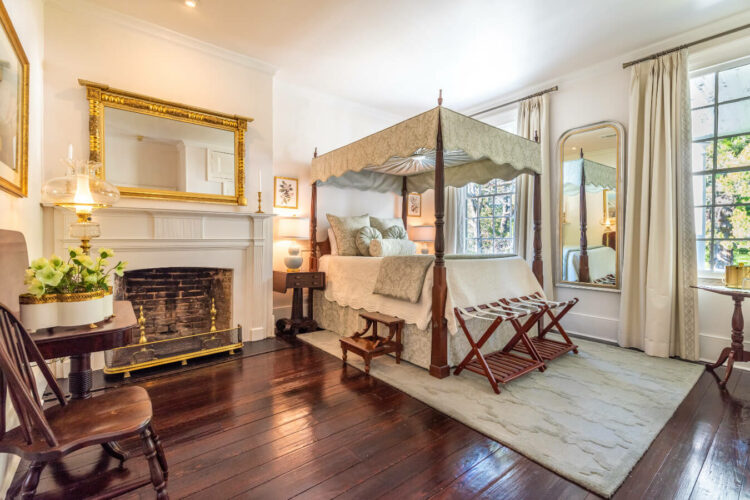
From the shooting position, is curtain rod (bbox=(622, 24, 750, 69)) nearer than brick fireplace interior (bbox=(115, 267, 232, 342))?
Yes

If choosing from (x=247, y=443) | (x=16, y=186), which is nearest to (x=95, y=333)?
(x=247, y=443)

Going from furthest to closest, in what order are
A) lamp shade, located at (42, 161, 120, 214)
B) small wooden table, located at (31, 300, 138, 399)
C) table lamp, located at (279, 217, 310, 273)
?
table lamp, located at (279, 217, 310, 273) → lamp shade, located at (42, 161, 120, 214) → small wooden table, located at (31, 300, 138, 399)

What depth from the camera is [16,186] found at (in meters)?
1.84

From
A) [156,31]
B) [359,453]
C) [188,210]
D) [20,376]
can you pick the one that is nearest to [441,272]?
[359,453]

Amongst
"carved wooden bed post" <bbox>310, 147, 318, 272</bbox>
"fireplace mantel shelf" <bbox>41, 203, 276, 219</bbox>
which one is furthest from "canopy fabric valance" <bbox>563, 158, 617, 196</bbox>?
"fireplace mantel shelf" <bbox>41, 203, 276, 219</bbox>

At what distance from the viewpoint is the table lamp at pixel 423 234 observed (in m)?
5.14

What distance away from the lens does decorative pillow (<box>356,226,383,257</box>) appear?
4.18 m

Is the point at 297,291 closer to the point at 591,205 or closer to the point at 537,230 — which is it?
the point at 537,230

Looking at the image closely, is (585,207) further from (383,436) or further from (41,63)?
(41,63)

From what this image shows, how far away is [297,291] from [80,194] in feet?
7.72

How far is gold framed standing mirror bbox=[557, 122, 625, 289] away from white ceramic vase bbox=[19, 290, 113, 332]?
4.30m

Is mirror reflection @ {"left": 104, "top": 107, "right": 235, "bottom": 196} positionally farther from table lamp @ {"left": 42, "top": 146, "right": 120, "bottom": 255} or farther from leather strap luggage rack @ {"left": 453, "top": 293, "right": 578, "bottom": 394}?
leather strap luggage rack @ {"left": 453, "top": 293, "right": 578, "bottom": 394}

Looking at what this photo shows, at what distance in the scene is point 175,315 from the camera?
3482mm

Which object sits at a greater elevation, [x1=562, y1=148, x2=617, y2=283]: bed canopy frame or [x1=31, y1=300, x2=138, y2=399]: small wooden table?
[x1=562, y1=148, x2=617, y2=283]: bed canopy frame
